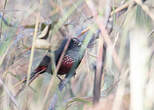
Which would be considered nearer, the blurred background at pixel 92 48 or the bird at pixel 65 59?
the blurred background at pixel 92 48

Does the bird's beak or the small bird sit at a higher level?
the bird's beak

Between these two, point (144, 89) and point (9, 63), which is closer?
point (144, 89)

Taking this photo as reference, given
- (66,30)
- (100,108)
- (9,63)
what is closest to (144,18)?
(100,108)

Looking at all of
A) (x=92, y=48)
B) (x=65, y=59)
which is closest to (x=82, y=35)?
(x=92, y=48)

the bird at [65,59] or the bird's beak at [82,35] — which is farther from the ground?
the bird's beak at [82,35]

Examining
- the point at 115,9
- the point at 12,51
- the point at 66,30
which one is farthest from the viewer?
the point at 12,51

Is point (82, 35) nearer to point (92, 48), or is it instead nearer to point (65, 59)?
point (92, 48)

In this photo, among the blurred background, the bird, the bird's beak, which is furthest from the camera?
the bird

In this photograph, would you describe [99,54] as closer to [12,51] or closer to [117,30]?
[117,30]
